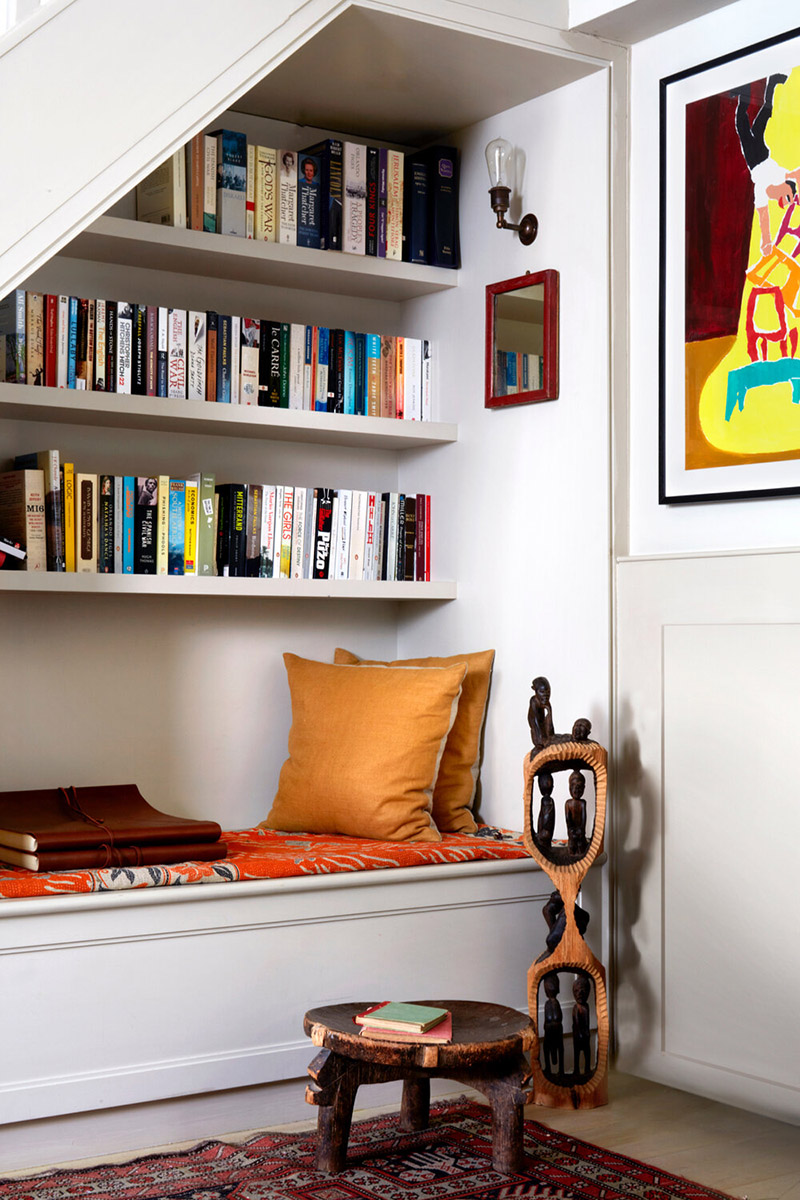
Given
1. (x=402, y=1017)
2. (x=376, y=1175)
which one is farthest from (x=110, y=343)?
(x=376, y=1175)

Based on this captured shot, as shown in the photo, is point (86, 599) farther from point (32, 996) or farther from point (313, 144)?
point (313, 144)

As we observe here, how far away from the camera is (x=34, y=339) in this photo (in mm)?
2973

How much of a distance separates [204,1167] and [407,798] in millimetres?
978

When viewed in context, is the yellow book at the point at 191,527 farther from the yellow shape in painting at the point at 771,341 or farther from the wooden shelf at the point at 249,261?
the yellow shape in painting at the point at 771,341

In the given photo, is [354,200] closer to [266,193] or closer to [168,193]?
[266,193]

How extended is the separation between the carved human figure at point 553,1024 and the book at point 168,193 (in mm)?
1942

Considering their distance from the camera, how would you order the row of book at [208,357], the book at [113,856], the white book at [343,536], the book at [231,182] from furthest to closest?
the white book at [343,536]
the book at [231,182]
the row of book at [208,357]
the book at [113,856]


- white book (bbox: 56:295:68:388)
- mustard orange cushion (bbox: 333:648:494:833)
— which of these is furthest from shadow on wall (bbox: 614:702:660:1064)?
white book (bbox: 56:295:68:388)

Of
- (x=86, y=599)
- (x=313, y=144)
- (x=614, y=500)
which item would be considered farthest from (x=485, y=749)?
(x=313, y=144)

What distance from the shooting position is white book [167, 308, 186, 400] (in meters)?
3.14

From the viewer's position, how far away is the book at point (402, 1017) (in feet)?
7.77

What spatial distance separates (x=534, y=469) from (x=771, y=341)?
0.73 meters

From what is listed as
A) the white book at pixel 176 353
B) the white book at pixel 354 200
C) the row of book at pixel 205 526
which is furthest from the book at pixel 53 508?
the white book at pixel 354 200

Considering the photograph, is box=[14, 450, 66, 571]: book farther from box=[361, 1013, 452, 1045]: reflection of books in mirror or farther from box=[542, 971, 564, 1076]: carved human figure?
box=[542, 971, 564, 1076]: carved human figure
